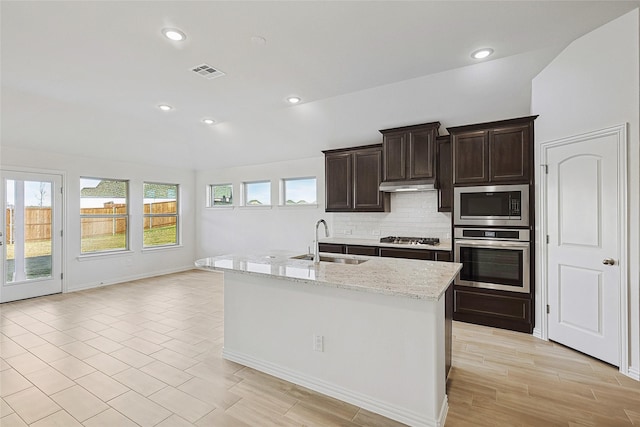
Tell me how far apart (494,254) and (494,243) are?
143 mm

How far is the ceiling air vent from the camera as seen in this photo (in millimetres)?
3362

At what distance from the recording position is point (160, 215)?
24.3ft

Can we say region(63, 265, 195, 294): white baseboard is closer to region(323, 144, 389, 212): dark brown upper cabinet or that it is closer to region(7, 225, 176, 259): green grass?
region(7, 225, 176, 259): green grass

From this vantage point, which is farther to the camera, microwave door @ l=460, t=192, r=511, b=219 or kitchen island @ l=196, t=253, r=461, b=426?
microwave door @ l=460, t=192, r=511, b=219

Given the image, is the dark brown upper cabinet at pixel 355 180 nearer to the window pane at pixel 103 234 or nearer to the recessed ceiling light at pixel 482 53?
the recessed ceiling light at pixel 482 53

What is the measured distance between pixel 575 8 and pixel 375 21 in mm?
1572

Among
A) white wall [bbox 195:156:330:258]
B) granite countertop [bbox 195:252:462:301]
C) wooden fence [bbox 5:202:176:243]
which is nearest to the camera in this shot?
granite countertop [bbox 195:252:462:301]

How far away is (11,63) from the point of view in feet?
10.6

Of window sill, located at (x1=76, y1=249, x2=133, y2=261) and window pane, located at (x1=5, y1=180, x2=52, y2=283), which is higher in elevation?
window pane, located at (x1=5, y1=180, x2=52, y2=283)

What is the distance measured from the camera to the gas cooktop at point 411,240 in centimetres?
462

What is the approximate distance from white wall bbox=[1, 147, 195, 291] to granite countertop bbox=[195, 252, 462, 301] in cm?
442

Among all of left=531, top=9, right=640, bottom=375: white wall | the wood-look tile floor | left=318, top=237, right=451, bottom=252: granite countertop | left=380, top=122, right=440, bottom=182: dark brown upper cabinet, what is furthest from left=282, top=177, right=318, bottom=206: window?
left=531, top=9, right=640, bottom=375: white wall

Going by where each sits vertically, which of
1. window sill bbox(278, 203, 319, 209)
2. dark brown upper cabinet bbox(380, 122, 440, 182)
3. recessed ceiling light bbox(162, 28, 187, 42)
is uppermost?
recessed ceiling light bbox(162, 28, 187, 42)

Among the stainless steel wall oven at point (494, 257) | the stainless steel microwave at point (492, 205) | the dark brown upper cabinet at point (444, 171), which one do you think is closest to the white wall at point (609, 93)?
the stainless steel microwave at point (492, 205)
